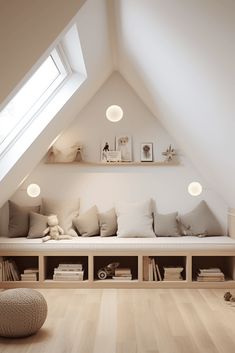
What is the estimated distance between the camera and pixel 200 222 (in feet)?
20.7

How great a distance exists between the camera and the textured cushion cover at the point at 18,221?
630 centimetres

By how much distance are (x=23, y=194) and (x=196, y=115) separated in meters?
2.82

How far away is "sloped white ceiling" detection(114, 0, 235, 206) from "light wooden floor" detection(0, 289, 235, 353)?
1361mm

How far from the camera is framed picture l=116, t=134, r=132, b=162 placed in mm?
6606

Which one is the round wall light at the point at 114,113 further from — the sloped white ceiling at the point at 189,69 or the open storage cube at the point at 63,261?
the open storage cube at the point at 63,261

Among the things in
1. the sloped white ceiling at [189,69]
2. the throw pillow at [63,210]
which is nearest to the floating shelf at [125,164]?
the sloped white ceiling at [189,69]

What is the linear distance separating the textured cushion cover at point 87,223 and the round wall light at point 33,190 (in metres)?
0.63

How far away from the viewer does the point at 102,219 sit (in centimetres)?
635

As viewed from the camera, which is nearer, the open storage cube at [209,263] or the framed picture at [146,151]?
the open storage cube at [209,263]

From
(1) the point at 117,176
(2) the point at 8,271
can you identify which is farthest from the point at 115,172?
(2) the point at 8,271

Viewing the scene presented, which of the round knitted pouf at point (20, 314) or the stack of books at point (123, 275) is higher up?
the round knitted pouf at point (20, 314)

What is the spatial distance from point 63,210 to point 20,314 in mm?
2547

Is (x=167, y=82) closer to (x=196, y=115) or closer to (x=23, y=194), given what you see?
(x=196, y=115)

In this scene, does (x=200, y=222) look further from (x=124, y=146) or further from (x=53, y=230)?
(x=53, y=230)
